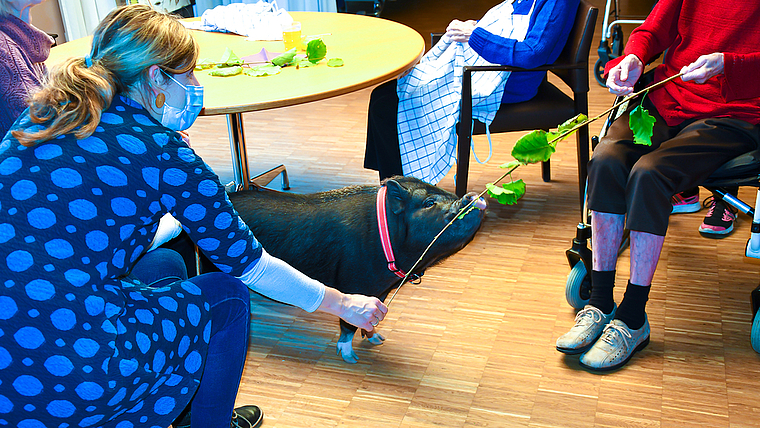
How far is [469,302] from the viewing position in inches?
91.0

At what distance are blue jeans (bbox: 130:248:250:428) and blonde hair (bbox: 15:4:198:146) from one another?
426mm

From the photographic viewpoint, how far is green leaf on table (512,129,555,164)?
171cm

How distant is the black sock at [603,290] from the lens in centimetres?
204

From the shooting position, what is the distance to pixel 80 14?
4.74 meters

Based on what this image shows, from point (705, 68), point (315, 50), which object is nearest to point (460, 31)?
point (315, 50)

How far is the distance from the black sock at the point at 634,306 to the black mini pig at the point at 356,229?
1.75 ft

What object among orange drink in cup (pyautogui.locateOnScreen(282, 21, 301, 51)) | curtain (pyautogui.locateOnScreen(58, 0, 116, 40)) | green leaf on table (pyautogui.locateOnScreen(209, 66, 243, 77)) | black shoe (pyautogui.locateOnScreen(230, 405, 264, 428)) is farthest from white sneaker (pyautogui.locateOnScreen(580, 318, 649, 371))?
curtain (pyautogui.locateOnScreen(58, 0, 116, 40))

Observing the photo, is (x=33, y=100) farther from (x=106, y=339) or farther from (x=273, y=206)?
(x=273, y=206)

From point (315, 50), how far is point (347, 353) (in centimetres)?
122

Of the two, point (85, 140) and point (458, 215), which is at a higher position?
point (85, 140)

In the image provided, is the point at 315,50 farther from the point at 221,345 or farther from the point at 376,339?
the point at 221,345

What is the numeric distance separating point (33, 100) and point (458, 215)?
1.05m

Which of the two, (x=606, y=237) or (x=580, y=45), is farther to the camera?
(x=580, y=45)

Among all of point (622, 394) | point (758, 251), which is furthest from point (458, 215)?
point (758, 251)
